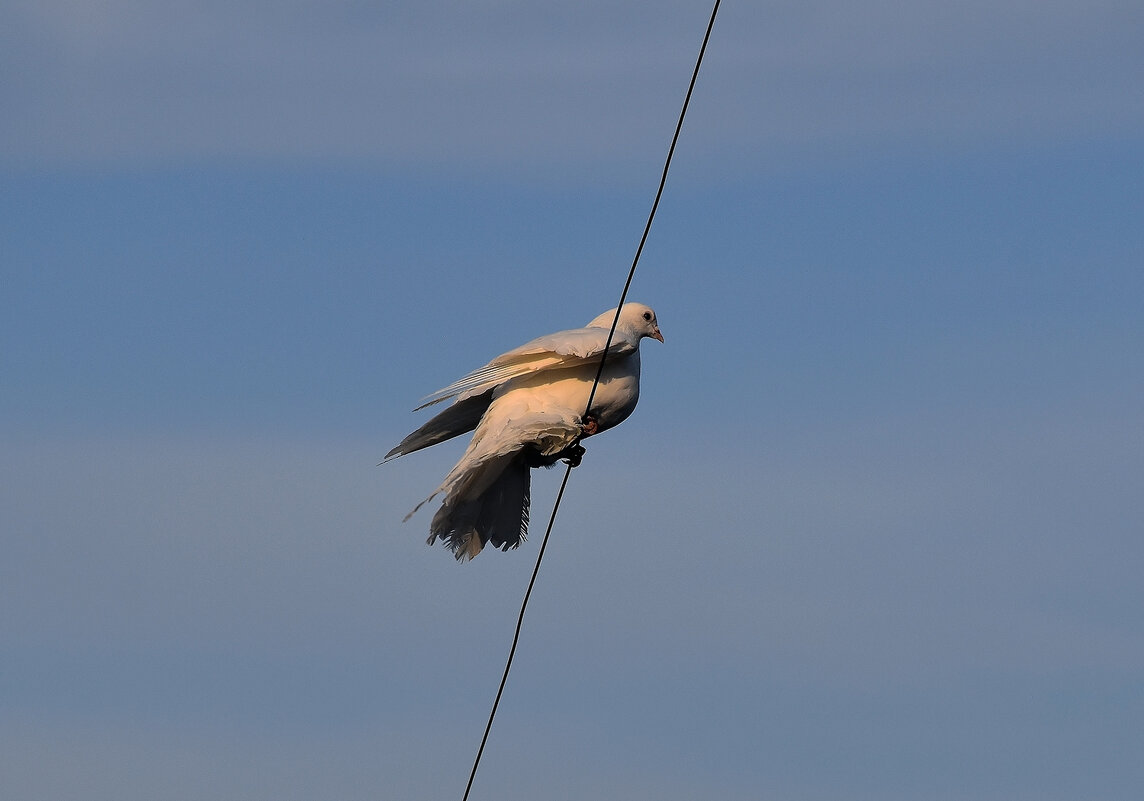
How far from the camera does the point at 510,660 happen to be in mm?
10320

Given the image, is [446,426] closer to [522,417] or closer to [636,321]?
[522,417]

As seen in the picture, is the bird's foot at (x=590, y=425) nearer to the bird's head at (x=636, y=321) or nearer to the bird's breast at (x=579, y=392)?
the bird's breast at (x=579, y=392)

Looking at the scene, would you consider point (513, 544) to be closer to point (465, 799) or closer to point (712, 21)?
point (465, 799)

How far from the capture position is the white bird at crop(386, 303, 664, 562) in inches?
468

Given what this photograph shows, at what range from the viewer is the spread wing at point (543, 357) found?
12008mm

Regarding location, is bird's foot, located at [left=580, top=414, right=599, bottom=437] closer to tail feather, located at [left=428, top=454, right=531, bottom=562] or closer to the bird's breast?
the bird's breast

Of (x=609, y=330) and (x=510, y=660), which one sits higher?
(x=609, y=330)

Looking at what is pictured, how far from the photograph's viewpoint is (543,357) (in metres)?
12.2

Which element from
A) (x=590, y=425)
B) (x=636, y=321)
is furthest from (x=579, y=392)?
(x=636, y=321)

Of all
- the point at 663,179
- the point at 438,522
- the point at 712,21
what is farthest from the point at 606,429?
the point at 712,21

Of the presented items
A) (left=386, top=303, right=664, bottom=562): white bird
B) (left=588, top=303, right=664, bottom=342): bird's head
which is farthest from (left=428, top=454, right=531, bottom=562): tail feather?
(left=588, top=303, right=664, bottom=342): bird's head

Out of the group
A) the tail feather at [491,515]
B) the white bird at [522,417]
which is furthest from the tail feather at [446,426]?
the tail feather at [491,515]

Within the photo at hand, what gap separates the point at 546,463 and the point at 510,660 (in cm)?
231

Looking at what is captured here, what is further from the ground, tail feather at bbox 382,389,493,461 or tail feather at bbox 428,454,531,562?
tail feather at bbox 382,389,493,461
